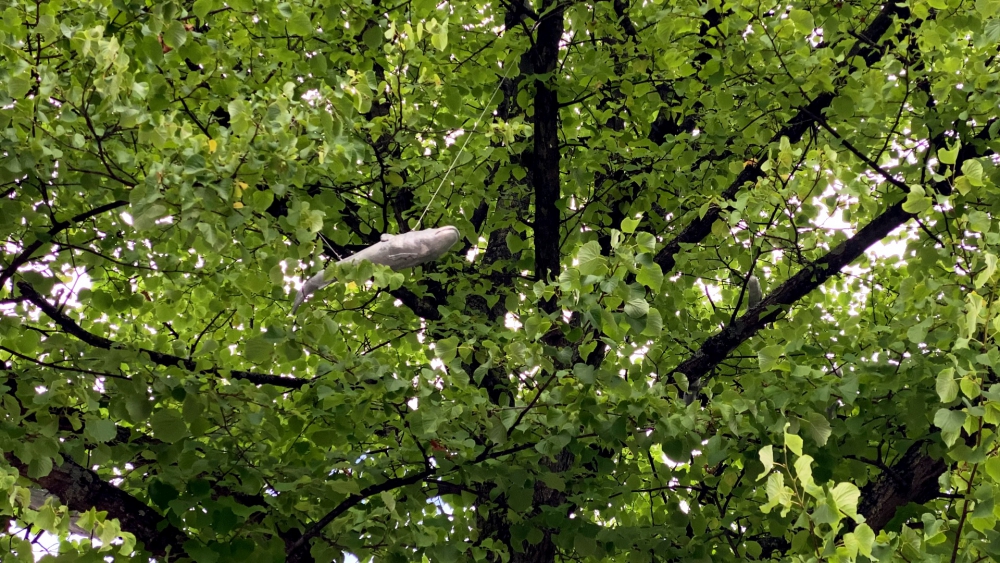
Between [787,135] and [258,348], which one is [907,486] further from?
[258,348]

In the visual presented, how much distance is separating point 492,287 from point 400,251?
2442 millimetres

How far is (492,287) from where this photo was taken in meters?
5.64

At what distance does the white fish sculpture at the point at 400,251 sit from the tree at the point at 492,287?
0.34 ft

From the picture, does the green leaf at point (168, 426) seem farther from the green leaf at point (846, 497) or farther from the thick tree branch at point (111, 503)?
the green leaf at point (846, 497)

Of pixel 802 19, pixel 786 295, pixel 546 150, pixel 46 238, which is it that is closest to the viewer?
pixel 46 238

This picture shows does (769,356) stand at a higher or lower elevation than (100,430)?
higher

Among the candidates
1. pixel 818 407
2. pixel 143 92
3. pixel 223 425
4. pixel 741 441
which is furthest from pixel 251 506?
pixel 818 407

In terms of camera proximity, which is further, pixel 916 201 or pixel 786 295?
pixel 786 295

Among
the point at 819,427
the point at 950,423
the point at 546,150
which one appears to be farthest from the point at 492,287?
the point at 950,423

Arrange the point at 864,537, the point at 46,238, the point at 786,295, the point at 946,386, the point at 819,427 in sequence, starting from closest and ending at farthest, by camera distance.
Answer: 1. the point at 864,537
2. the point at 946,386
3. the point at 819,427
4. the point at 46,238
5. the point at 786,295

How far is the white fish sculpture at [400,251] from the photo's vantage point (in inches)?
127

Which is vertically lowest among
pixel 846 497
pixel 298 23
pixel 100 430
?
pixel 846 497

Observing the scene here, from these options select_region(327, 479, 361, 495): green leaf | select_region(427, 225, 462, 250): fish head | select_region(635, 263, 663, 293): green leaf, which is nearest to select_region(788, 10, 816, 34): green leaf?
select_region(635, 263, 663, 293): green leaf

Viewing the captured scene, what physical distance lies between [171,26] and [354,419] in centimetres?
184
